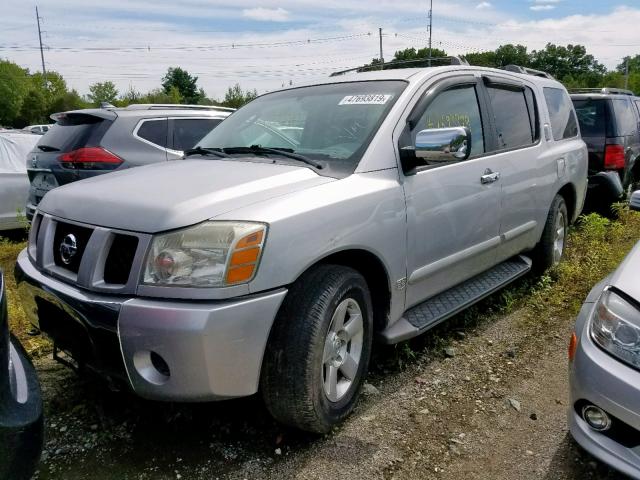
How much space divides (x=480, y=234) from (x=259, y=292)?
1.91 m

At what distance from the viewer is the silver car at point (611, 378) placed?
1.85 meters

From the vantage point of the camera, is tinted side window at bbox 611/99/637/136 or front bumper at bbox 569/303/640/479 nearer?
front bumper at bbox 569/303/640/479

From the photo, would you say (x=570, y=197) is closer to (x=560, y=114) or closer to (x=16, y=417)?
(x=560, y=114)

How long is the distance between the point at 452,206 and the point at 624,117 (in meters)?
5.28

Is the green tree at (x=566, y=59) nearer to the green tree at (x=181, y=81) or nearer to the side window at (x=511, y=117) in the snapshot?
the green tree at (x=181, y=81)

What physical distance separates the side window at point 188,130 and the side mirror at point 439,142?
3608mm

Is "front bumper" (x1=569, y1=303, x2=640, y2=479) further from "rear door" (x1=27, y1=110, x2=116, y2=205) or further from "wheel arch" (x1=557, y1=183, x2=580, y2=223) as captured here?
"rear door" (x1=27, y1=110, x2=116, y2=205)

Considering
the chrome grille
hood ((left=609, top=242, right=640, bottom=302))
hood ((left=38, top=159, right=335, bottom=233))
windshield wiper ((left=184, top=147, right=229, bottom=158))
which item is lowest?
hood ((left=609, top=242, right=640, bottom=302))

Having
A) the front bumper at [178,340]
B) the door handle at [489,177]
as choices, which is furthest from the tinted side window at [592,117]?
the front bumper at [178,340]

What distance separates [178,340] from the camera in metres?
1.98

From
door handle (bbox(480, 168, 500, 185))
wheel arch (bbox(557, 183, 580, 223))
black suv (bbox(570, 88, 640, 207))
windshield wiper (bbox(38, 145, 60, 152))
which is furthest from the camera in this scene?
black suv (bbox(570, 88, 640, 207))

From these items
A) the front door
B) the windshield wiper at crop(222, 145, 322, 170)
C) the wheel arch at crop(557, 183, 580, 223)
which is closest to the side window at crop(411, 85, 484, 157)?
the front door

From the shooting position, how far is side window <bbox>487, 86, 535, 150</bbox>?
3899 mm

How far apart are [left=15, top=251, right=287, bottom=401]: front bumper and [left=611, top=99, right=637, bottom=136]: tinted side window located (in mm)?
6246
